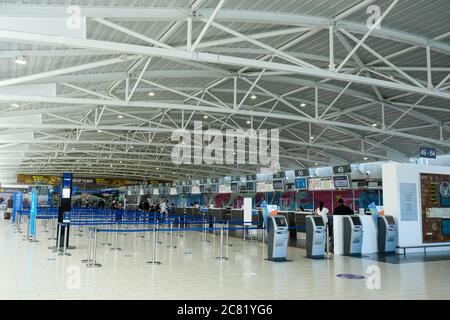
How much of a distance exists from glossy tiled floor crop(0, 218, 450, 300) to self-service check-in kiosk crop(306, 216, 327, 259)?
0.41 m

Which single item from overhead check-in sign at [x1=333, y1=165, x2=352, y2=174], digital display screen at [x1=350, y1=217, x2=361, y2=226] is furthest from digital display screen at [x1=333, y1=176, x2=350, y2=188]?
digital display screen at [x1=350, y1=217, x2=361, y2=226]

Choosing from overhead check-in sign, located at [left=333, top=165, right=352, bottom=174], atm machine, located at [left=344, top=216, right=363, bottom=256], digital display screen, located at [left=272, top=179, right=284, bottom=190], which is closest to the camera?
atm machine, located at [left=344, top=216, right=363, bottom=256]

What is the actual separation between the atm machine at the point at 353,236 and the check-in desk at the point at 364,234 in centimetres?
17

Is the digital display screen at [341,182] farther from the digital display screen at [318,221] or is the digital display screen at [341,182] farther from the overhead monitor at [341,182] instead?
the digital display screen at [318,221]

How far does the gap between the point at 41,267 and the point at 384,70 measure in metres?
Answer: 11.4

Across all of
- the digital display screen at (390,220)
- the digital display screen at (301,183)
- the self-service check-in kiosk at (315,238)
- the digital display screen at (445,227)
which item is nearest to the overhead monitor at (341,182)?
the digital display screen at (301,183)

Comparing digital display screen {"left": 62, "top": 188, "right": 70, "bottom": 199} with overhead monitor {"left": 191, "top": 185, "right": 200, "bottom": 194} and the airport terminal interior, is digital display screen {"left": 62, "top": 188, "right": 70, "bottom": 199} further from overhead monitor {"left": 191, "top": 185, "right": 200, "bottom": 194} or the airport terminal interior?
overhead monitor {"left": 191, "top": 185, "right": 200, "bottom": 194}

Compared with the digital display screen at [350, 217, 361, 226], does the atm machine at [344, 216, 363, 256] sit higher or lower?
lower

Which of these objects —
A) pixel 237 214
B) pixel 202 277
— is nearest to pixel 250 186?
pixel 237 214

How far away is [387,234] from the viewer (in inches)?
447

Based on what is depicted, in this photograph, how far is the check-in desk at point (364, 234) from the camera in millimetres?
11266

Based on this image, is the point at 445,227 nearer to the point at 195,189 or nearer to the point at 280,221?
the point at 280,221

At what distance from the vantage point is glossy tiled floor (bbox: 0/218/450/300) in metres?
6.11
